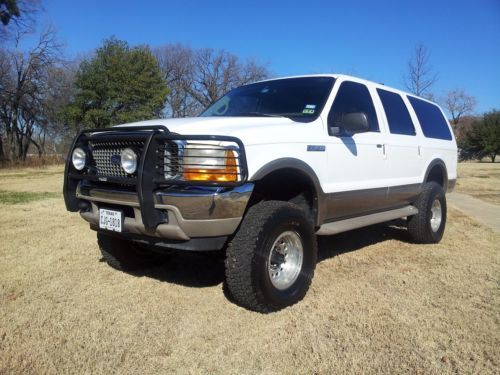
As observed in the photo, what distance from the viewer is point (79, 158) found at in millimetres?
3652

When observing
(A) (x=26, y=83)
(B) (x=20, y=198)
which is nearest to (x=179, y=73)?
(A) (x=26, y=83)

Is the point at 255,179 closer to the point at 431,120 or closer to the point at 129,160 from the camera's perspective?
the point at 129,160

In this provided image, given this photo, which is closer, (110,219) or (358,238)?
(110,219)

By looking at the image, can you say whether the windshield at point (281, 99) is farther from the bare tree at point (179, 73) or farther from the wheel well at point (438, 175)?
the bare tree at point (179, 73)

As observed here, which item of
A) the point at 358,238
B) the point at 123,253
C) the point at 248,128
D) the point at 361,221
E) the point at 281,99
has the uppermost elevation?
the point at 281,99

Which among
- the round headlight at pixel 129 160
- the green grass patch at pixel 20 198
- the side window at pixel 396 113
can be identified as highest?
the side window at pixel 396 113

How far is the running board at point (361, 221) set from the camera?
4.07 m

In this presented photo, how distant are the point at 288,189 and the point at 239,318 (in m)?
1.28

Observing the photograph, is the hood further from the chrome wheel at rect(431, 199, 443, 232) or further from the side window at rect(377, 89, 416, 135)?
the chrome wheel at rect(431, 199, 443, 232)

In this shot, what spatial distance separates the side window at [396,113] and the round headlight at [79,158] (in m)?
3.39

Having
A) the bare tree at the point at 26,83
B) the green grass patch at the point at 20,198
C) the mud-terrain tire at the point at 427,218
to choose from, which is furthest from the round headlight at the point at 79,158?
the bare tree at the point at 26,83

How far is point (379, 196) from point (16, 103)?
38.1 m

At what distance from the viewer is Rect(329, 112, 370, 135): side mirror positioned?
3.87m

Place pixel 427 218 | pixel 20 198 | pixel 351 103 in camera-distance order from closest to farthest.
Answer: pixel 351 103, pixel 427 218, pixel 20 198
